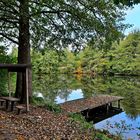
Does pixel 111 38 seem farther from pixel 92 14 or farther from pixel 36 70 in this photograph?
pixel 36 70

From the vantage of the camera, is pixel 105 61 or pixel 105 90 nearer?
pixel 105 90

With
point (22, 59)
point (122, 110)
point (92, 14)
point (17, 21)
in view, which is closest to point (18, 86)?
point (22, 59)

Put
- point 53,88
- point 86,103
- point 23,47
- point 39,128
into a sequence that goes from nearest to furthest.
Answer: point 39,128 < point 23,47 < point 86,103 < point 53,88

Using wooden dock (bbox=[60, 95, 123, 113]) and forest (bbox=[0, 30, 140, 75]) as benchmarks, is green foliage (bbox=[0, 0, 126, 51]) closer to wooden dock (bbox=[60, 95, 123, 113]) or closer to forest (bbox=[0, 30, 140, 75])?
wooden dock (bbox=[60, 95, 123, 113])

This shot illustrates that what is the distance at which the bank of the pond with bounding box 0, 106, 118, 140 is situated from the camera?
39.0 ft

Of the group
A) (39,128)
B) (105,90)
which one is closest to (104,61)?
(105,90)

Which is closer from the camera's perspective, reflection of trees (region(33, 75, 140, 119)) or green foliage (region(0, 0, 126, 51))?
green foliage (region(0, 0, 126, 51))

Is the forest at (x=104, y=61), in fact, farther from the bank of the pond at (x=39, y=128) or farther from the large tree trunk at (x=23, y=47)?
the bank of the pond at (x=39, y=128)

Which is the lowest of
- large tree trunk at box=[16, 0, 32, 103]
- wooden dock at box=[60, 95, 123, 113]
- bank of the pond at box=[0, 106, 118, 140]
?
wooden dock at box=[60, 95, 123, 113]

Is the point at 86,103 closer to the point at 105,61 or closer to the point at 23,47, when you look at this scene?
the point at 23,47

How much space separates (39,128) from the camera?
1369 cm

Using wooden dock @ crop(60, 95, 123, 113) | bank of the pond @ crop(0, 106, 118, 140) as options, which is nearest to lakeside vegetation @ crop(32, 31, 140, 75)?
wooden dock @ crop(60, 95, 123, 113)

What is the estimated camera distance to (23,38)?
2027 cm

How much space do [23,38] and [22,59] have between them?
1251mm
